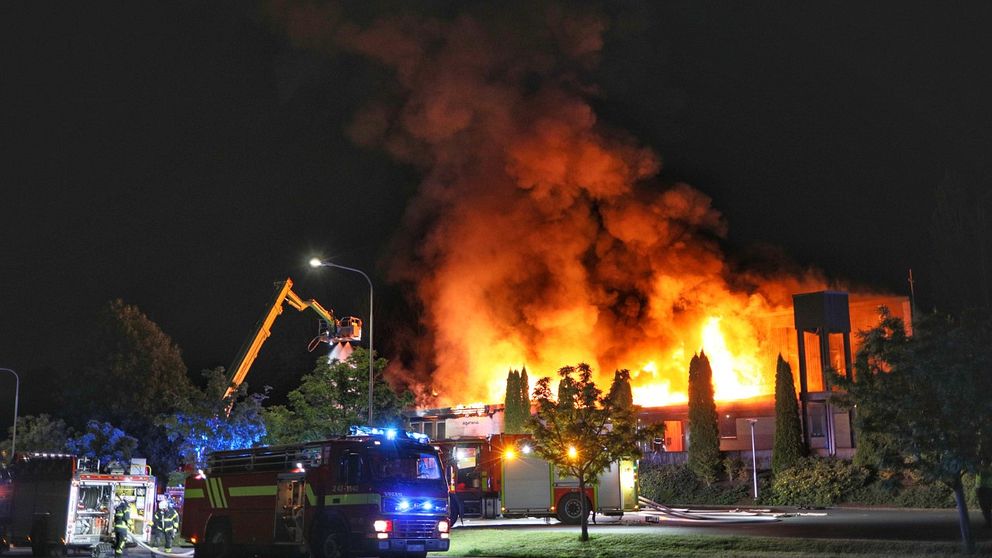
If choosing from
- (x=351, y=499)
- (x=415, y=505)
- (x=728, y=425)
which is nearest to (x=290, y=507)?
(x=351, y=499)

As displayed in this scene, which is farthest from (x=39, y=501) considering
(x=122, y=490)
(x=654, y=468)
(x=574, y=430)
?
(x=654, y=468)

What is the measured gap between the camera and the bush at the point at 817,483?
3697 cm

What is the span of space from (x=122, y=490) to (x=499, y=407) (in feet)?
99.0

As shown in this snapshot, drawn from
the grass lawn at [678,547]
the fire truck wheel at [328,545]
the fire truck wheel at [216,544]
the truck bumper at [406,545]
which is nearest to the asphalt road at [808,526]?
the grass lawn at [678,547]

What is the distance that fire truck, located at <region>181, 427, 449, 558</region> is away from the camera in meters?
18.0

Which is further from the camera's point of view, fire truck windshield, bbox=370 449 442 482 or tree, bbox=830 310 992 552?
fire truck windshield, bbox=370 449 442 482

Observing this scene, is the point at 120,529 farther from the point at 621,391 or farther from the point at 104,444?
the point at 104,444

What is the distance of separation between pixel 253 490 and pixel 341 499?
3.09 meters

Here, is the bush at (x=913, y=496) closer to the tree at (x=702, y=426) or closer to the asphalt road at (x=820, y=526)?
the asphalt road at (x=820, y=526)

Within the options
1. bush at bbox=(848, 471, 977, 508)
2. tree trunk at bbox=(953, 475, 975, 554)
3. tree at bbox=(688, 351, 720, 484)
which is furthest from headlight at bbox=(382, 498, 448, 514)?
tree at bbox=(688, 351, 720, 484)

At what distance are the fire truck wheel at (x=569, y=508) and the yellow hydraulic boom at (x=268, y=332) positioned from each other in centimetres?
1840

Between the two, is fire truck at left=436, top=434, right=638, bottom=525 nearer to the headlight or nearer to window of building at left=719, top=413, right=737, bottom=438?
the headlight

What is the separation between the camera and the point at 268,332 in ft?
147

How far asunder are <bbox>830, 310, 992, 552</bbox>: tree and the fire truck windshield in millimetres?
8742
